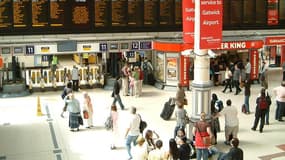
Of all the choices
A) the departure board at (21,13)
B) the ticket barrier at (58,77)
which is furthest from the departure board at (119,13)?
the departure board at (21,13)

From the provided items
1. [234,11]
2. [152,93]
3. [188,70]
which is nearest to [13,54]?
[152,93]

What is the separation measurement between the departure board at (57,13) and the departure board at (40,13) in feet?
0.73

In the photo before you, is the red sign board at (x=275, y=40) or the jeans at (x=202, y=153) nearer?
the jeans at (x=202, y=153)

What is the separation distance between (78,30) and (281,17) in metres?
11.4

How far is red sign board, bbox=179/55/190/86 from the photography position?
22828 mm

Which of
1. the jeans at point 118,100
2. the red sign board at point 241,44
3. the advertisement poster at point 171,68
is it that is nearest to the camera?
the jeans at point 118,100

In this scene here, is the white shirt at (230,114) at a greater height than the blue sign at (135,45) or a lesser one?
lesser

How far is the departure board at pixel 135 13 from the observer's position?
21750 mm

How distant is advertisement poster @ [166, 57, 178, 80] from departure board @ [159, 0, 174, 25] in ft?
6.12

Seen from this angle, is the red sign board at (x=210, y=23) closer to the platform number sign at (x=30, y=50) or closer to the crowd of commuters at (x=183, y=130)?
the crowd of commuters at (x=183, y=130)

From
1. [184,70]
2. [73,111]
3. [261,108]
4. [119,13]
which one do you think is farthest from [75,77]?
[261,108]

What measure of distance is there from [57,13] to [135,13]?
367cm

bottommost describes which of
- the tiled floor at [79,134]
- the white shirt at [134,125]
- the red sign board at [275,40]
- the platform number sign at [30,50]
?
the tiled floor at [79,134]

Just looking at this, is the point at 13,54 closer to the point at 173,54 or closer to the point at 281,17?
the point at 173,54
